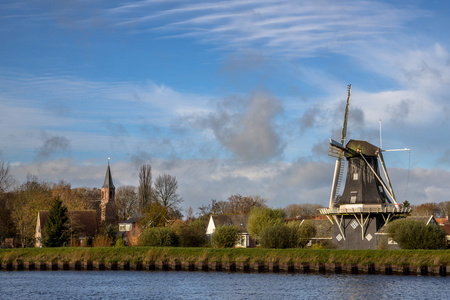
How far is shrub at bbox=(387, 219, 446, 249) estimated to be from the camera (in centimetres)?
5047

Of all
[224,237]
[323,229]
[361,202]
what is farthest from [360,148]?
[224,237]

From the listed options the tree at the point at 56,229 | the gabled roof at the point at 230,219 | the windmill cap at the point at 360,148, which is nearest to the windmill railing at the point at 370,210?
the windmill cap at the point at 360,148

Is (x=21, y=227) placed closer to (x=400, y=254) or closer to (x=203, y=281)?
(x=203, y=281)

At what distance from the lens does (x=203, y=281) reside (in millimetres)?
39938

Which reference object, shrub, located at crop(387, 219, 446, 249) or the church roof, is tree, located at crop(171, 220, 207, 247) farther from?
the church roof

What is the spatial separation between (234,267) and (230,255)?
1.50 m

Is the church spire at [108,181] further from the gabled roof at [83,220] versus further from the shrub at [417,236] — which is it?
the shrub at [417,236]

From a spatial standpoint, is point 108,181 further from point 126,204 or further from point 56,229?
point 56,229

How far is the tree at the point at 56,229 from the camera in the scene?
63.2 m

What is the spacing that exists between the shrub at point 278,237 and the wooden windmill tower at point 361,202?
609 centimetres

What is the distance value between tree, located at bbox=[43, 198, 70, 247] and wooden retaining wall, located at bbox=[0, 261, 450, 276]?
11.6m

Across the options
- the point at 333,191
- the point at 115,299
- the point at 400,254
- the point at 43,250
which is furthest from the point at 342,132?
the point at 115,299

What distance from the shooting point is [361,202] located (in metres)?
58.2

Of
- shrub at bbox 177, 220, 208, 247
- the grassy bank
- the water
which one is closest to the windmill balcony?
the grassy bank
